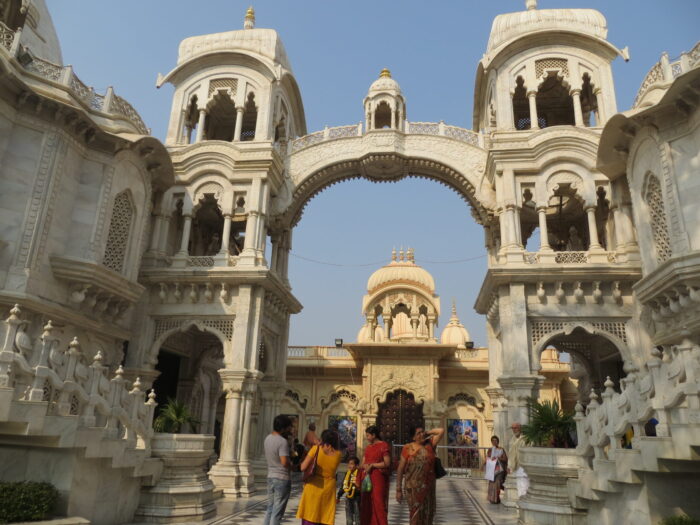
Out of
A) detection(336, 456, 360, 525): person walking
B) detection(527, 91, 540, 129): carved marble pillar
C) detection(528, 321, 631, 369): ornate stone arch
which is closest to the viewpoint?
detection(336, 456, 360, 525): person walking

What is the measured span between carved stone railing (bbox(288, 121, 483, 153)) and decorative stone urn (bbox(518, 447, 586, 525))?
1126 cm

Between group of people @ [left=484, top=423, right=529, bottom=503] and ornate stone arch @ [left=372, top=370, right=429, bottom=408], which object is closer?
group of people @ [left=484, top=423, right=529, bottom=503]

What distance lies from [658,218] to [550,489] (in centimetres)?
676

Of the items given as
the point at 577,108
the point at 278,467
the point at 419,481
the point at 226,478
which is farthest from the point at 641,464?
the point at 577,108

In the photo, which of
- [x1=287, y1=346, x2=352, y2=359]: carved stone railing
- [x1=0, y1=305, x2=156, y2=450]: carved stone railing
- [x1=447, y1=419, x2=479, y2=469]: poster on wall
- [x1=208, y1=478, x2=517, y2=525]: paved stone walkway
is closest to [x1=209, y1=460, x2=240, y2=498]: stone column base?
[x1=208, y1=478, x2=517, y2=525]: paved stone walkway

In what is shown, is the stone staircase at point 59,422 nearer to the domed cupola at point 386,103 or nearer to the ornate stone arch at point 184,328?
the ornate stone arch at point 184,328

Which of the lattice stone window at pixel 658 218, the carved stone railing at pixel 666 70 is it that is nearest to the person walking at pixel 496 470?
the lattice stone window at pixel 658 218

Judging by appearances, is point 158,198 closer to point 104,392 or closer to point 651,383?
point 104,392

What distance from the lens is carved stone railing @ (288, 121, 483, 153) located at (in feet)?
58.6

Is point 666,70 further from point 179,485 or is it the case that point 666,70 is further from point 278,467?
point 179,485

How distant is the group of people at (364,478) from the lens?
574cm

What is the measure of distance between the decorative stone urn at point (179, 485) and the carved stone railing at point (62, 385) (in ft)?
1.58

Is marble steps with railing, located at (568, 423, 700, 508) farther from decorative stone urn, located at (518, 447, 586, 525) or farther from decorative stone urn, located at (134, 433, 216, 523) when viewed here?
decorative stone urn, located at (134, 433, 216, 523)

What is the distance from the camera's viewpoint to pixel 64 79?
1263 cm
